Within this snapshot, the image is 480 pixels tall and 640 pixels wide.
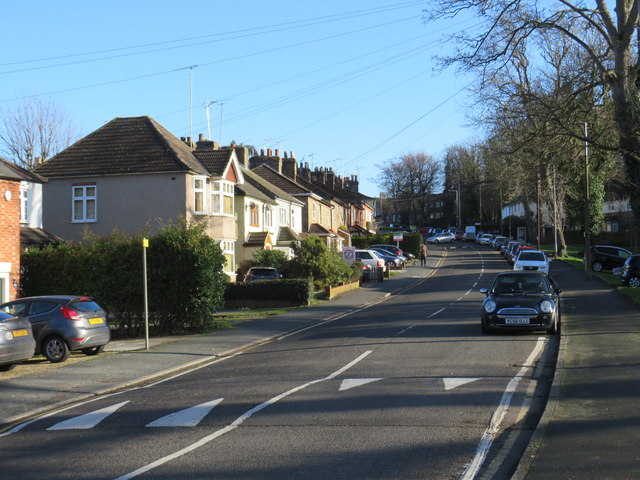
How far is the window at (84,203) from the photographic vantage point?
36125 millimetres

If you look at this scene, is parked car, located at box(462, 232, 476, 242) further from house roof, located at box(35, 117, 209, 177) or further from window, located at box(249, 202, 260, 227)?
house roof, located at box(35, 117, 209, 177)

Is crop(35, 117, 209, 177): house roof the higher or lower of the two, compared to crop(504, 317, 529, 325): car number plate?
higher

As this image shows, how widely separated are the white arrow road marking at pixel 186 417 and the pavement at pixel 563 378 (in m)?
2.26

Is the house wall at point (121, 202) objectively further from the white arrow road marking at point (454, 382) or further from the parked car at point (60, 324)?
the white arrow road marking at point (454, 382)

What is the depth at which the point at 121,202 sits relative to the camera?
3569 centimetres

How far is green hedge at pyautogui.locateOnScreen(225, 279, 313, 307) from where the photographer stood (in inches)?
1217

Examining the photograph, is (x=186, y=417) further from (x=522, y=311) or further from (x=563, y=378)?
(x=522, y=311)

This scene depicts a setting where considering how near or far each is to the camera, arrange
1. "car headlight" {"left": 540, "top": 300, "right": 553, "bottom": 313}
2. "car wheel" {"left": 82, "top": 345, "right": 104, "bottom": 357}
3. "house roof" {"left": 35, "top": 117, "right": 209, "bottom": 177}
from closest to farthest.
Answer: "car headlight" {"left": 540, "top": 300, "right": 553, "bottom": 313} → "car wheel" {"left": 82, "top": 345, "right": 104, "bottom": 357} → "house roof" {"left": 35, "top": 117, "right": 209, "bottom": 177}

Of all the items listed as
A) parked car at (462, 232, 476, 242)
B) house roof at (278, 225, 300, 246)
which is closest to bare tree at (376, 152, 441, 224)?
parked car at (462, 232, 476, 242)

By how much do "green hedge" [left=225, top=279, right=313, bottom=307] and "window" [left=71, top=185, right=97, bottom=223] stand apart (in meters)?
9.33

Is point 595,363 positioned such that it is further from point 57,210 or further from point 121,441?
point 57,210

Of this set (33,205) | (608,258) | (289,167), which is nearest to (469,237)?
(289,167)

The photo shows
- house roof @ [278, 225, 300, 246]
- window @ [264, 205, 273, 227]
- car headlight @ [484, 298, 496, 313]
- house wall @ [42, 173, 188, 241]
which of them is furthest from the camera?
house roof @ [278, 225, 300, 246]

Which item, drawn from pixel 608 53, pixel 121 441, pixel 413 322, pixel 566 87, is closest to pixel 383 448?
pixel 121 441
